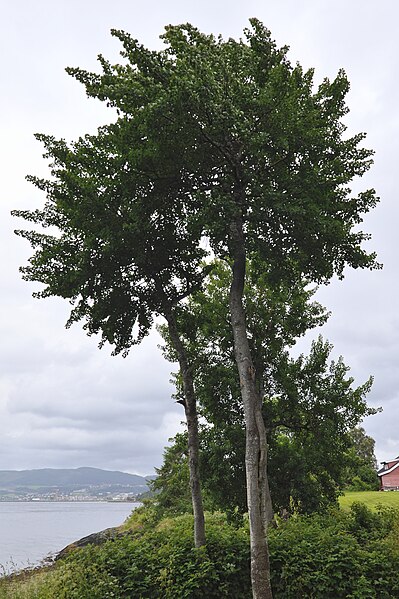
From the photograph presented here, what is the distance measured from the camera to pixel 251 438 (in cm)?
1052

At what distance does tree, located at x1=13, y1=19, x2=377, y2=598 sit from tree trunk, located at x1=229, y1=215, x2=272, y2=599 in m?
0.02

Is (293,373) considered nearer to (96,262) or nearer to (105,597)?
(96,262)

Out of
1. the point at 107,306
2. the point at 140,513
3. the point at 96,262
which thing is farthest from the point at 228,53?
the point at 140,513

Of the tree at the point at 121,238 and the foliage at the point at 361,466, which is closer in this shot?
the tree at the point at 121,238

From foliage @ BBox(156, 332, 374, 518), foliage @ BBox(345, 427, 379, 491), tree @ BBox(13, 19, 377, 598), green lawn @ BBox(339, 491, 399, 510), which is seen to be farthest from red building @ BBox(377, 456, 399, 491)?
tree @ BBox(13, 19, 377, 598)

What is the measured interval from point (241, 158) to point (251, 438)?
614 cm

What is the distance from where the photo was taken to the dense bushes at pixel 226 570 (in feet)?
33.6

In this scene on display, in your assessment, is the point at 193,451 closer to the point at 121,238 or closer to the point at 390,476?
the point at 121,238

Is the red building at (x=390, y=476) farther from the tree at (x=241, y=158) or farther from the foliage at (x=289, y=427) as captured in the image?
the tree at (x=241, y=158)

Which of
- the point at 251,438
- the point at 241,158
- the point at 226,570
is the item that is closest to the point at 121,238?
the point at 241,158

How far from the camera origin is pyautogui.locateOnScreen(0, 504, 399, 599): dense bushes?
10242 millimetres

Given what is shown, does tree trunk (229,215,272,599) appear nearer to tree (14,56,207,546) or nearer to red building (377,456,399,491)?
tree (14,56,207,546)

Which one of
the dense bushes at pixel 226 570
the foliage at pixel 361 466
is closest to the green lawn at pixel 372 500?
the foliage at pixel 361 466

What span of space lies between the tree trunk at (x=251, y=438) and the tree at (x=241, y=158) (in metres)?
0.02
